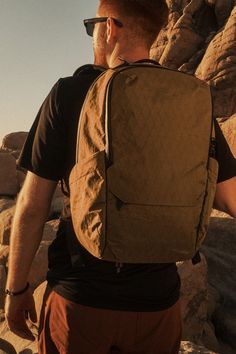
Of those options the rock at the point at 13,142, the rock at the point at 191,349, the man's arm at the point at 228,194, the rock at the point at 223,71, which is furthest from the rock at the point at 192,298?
the rock at the point at 13,142

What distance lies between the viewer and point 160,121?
173 centimetres

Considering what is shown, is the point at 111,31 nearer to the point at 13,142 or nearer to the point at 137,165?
the point at 137,165

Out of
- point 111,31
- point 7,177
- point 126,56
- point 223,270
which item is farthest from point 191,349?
point 7,177

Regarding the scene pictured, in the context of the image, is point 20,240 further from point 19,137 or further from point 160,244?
point 19,137

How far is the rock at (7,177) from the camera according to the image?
17.7 m

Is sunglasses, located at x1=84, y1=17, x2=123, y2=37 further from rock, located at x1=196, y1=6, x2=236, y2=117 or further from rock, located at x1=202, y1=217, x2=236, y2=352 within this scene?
rock, located at x1=196, y1=6, x2=236, y2=117

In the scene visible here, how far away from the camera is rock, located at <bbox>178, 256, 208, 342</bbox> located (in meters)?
6.31

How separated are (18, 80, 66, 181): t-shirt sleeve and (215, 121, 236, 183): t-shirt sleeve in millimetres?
896

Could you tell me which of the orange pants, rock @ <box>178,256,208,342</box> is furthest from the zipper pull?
rock @ <box>178,256,208,342</box>

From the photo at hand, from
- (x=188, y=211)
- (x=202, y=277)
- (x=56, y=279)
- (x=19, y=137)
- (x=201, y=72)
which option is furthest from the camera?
(x=19, y=137)

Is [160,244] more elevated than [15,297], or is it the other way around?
[160,244]

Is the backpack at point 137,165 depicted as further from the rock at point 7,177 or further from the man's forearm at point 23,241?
the rock at point 7,177

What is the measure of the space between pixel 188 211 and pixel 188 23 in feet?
111

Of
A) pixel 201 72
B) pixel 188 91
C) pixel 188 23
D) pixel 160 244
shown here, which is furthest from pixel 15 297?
pixel 188 23
